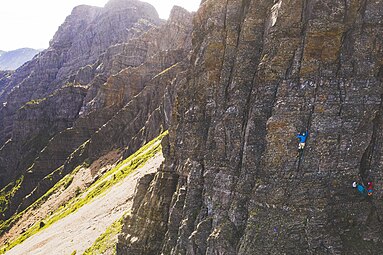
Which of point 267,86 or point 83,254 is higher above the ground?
point 267,86

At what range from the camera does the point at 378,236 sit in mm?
17078

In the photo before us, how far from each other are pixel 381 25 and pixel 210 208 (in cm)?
1522

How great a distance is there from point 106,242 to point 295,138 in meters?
26.4

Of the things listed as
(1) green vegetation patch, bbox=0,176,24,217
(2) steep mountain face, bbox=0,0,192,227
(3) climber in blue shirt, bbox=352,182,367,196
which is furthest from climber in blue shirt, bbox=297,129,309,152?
(1) green vegetation patch, bbox=0,176,24,217

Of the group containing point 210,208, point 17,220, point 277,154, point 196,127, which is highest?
point 196,127

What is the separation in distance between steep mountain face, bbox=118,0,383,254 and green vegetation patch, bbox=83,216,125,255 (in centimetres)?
1406

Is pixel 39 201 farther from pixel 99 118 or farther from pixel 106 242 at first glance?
pixel 106 242

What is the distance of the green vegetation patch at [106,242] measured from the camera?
34.9 meters

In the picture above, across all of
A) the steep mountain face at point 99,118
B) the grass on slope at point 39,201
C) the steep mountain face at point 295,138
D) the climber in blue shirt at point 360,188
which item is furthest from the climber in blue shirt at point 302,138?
the grass on slope at point 39,201

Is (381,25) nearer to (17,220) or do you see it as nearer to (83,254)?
(83,254)

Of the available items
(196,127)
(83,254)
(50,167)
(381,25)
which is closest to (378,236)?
(381,25)

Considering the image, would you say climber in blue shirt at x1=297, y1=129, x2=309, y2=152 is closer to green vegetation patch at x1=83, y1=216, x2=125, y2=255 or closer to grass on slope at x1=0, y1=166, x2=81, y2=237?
green vegetation patch at x1=83, y1=216, x2=125, y2=255

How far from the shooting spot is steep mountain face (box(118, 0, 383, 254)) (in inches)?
708

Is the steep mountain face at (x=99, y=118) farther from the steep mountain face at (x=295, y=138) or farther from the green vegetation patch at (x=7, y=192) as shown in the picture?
the steep mountain face at (x=295, y=138)
